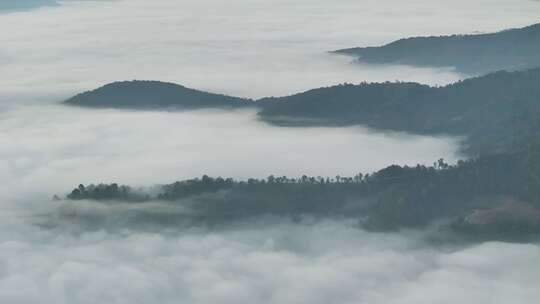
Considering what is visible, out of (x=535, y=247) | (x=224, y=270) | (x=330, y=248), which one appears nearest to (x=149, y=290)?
(x=224, y=270)

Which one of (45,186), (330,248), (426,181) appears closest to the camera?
(330,248)

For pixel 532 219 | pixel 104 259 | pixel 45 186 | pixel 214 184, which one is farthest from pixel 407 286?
pixel 45 186

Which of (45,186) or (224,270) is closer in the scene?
(224,270)

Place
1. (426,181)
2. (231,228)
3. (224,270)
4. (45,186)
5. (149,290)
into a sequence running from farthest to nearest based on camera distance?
(45,186)
(426,181)
(231,228)
(224,270)
(149,290)

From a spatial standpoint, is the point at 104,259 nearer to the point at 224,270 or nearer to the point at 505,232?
the point at 224,270

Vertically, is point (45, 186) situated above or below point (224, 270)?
above

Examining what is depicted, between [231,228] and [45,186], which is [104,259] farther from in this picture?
[45,186]
